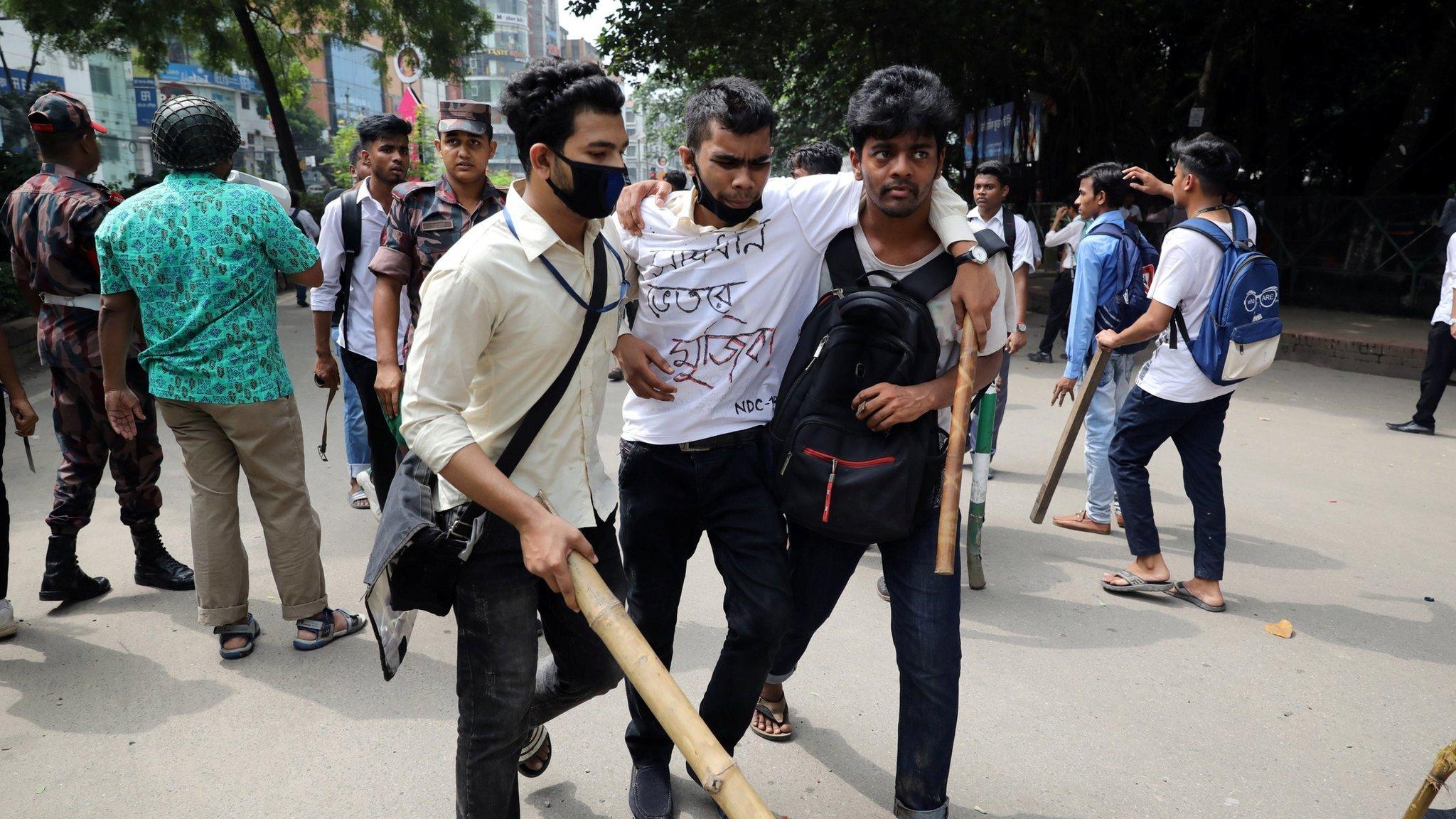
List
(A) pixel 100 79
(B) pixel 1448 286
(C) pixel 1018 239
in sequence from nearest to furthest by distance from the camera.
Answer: (C) pixel 1018 239
(B) pixel 1448 286
(A) pixel 100 79

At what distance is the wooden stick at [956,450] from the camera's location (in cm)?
224

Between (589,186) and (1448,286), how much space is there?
7.33 meters

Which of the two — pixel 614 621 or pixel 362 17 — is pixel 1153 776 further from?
pixel 362 17

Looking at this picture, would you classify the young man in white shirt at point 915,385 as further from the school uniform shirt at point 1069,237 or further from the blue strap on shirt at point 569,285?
the school uniform shirt at point 1069,237

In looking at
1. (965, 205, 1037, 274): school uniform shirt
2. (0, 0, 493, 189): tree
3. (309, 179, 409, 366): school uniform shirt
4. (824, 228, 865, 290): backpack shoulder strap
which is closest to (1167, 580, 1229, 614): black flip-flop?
(965, 205, 1037, 274): school uniform shirt

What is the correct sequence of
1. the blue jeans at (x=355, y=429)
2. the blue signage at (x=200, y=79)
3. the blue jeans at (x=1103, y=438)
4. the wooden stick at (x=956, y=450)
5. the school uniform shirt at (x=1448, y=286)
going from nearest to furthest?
1. the wooden stick at (x=956, y=450)
2. the blue jeans at (x=1103, y=438)
3. the blue jeans at (x=355, y=429)
4. the school uniform shirt at (x=1448, y=286)
5. the blue signage at (x=200, y=79)

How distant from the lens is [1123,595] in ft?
14.1

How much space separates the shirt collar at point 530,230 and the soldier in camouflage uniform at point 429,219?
66.1 inches

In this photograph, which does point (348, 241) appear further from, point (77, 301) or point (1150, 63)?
point (1150, 63)

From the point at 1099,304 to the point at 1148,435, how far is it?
1013 millimetres

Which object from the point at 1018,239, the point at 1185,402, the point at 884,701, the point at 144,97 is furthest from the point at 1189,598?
the point at 144,97

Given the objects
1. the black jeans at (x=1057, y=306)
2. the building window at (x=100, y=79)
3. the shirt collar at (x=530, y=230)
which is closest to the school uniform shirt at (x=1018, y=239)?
the shirt collar at (x=530, y=230)

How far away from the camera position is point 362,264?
454cm

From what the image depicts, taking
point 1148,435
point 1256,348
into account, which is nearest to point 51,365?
point 1148,435
